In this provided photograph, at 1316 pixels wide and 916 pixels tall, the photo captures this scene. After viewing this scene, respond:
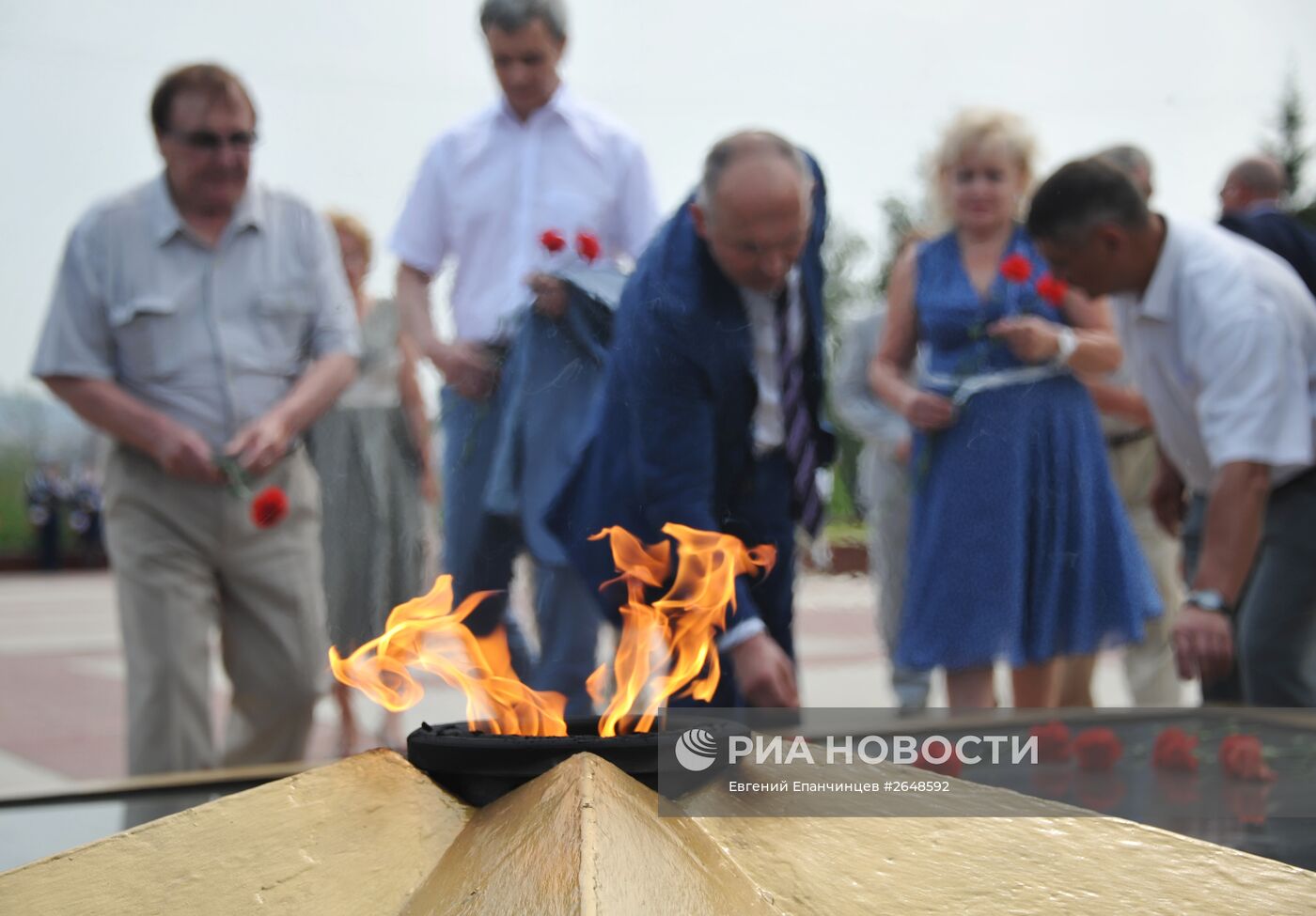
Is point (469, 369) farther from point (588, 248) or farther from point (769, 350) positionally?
point (769, 350)

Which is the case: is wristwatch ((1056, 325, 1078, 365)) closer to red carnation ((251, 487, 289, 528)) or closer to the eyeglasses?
red carnation ((251, 487, 289, 528))

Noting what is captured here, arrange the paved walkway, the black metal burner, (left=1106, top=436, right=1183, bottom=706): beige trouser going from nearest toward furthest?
the black metal burner → (left=1106, top=436, right=1183, bottom=706): beige trouser → the paved walkway

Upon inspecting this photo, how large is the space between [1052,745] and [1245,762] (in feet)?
0.95

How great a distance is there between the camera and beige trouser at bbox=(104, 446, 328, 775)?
2.70 metres

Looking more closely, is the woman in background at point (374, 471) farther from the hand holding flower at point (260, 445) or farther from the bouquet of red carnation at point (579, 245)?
the bouquet of red carnation at point (579, 245)

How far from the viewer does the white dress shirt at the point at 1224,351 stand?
2367 mm

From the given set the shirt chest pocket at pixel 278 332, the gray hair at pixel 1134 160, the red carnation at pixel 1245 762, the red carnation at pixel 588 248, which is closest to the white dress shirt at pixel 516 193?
the red carnation at pixel 588 248

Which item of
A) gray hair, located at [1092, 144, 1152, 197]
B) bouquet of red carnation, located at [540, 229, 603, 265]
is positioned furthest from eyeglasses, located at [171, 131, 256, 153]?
gray hair, located at [1092, 144, 1152, 197]

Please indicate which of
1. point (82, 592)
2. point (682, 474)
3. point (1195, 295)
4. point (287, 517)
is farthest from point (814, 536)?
point (82, 592)

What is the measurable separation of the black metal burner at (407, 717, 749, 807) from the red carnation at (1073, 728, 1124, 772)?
103cm

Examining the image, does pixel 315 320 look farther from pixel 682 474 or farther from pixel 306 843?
pixel 306 843

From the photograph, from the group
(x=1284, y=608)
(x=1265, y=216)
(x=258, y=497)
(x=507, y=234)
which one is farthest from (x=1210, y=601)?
(x=258, y=497)

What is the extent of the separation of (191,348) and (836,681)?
10.2 feet

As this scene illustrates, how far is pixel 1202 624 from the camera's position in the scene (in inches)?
87.5
